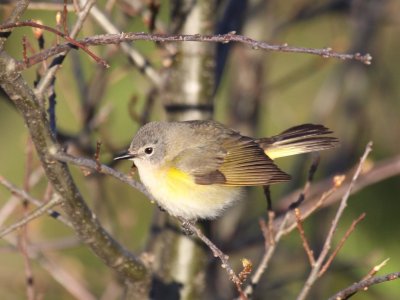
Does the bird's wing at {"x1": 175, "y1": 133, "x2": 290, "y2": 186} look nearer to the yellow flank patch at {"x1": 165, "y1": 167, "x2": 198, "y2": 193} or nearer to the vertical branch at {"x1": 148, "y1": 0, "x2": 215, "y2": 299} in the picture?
the yellow flank patch at {"x1": 165, "y1": 167, "x2": 198, "y2": 193}

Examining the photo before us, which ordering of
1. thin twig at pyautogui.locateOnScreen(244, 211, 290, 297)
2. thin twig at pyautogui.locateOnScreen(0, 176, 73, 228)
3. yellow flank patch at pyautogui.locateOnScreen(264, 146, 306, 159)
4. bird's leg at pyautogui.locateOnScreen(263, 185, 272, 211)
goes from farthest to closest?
yellow flank patch at pyautogui.locateOnScreen(264, 146, 306, 159), bird's leg at pyautogui.locateOnScreen(263, 185, 272, 211), thin twig at pyautogui.locateOnScreen(244, 211, 290, 297), thin twig at pyautogui.locateOnScreen(0, 176, 73, 228)

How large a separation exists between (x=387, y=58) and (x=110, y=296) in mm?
4114

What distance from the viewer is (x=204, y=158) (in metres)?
4.12

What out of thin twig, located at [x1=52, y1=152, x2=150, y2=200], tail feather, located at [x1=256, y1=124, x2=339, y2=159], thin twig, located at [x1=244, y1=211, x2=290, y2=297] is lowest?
thin twig, located at [x1=244, y1=211, x2=290, y2=297]

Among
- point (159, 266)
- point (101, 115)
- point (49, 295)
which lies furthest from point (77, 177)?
point (159, 266)

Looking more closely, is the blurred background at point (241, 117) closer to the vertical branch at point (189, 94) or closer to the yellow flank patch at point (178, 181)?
the vertical branch at point (189, 94)

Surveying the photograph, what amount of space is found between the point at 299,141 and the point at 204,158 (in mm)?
554

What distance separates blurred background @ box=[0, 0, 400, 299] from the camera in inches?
152

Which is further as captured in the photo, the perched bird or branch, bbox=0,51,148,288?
the perched bird

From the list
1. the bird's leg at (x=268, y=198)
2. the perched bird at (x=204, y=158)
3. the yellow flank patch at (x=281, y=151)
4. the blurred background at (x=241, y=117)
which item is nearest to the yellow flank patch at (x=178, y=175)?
the perched bird at (x=204, y=158)

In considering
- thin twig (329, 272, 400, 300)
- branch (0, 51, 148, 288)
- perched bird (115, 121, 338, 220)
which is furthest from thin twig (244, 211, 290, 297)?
perched bird (115, 121, 338, 220)

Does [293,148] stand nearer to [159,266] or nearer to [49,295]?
[159,266]

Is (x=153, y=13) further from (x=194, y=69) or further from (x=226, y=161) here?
(x=226, y=161)

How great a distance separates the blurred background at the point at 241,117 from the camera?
12.6ft
